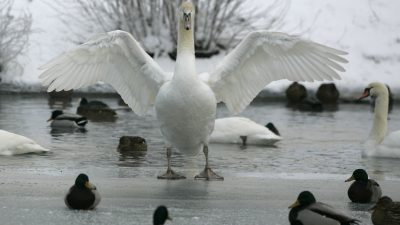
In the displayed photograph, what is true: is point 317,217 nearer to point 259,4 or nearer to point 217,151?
point 217,151

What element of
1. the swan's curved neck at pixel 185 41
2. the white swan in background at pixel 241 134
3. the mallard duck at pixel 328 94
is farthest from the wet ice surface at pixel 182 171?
the mallard duck at pixel 328 94

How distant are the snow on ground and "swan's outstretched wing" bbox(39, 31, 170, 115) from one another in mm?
12734

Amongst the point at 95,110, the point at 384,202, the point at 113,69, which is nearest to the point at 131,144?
the point at 113,69

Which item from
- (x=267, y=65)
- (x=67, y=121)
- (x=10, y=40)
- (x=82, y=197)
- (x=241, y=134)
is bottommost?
(x=82, y=197)

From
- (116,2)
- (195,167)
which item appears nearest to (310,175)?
(195,167)

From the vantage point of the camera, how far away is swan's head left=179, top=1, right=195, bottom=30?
9.91m

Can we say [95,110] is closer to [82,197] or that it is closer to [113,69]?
[113,69]

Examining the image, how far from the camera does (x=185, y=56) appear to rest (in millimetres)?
9867

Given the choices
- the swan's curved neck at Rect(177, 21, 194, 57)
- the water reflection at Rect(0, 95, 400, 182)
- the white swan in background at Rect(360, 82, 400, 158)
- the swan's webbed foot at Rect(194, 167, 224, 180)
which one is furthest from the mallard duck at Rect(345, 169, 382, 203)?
the white swan in background at Rect(360, 82, 400, 158)

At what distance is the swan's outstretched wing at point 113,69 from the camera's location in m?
10.4

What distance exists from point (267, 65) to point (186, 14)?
50.4 inches

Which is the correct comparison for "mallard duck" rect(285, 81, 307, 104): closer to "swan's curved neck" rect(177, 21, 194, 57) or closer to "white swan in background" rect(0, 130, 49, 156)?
"white swan in background" rect(0, 130, 49, 156)

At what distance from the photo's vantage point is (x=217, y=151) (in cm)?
1338

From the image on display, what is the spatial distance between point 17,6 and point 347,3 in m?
10.0
